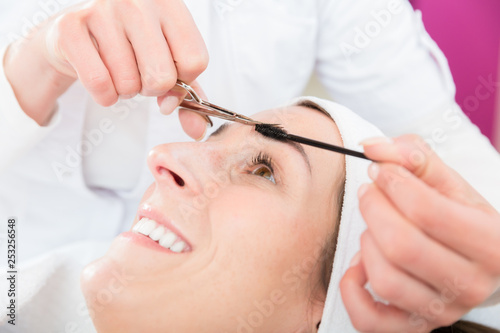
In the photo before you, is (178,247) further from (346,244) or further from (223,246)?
(346,244)

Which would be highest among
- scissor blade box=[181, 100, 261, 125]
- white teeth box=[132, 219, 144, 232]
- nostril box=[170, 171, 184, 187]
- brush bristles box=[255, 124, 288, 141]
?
scissor blade box=[181, 100, 261, 125]

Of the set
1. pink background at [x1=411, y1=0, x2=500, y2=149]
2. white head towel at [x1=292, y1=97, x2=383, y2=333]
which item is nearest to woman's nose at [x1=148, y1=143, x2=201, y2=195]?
white head towel at [x1=292, y1=97, x2=383, y2=333]

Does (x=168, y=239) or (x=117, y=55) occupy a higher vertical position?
(x=117, y=55)

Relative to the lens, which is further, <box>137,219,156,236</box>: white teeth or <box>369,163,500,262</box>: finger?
<box>137,219,156,236</box>: white teeth

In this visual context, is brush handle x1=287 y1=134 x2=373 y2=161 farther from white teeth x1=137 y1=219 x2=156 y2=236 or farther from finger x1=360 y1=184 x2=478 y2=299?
white teeth x1=137 y1=219 x2=156 y2=236

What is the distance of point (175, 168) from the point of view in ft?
2.61

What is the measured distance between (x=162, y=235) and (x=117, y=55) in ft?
1.07

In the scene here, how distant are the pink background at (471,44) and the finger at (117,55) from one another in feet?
4.75

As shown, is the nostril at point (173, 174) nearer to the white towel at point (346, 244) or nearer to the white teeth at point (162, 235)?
the white teeth at point (162, 235)

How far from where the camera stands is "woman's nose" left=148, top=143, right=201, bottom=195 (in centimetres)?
79

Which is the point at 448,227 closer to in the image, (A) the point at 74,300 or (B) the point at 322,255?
(B) the point at 322,255

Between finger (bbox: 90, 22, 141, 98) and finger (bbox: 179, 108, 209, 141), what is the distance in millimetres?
163

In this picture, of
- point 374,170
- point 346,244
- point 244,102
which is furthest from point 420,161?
point 244,102

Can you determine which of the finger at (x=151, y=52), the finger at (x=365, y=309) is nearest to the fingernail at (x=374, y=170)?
the finger at (x=365, y=309)
